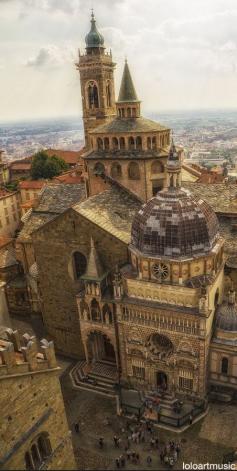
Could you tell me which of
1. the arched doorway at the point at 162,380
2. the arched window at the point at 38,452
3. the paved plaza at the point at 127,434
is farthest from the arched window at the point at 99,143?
the arched window at the point at 38,452

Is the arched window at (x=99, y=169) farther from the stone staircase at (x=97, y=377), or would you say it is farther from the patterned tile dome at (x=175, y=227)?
the stone staircase at (x=97, y=377)

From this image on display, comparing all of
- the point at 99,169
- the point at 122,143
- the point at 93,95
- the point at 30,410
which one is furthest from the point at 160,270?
the point at 93,95

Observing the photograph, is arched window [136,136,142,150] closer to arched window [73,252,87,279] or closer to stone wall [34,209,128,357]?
stone wall [34,209,128,357]

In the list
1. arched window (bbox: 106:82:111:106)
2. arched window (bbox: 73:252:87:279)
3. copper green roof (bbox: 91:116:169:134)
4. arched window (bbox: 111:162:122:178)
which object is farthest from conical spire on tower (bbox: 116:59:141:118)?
arched window (bbox: 106:82:111:106)

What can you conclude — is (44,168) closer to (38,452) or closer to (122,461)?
Answer: (122,461)

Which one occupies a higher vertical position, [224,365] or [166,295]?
[166,295]

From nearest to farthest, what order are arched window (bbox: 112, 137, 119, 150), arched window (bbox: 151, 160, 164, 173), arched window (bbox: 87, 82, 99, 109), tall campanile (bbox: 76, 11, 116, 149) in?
1. arched window (bbox: 151, 160, 164, 173)
2. arched window (bbox: 112, 137, 119, 150)
3. tall campanile (bbox: 76, 11, 116, 149)
4. arched window (bbox: 87, 82, 99, 109)
